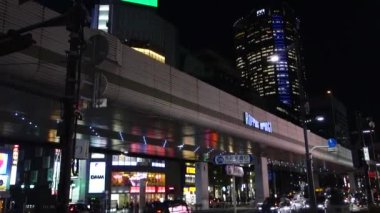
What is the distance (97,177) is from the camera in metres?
64.8

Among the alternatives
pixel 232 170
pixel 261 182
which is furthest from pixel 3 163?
pixel 261 182

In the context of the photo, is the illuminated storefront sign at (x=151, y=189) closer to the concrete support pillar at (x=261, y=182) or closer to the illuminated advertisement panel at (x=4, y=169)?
the concrete support pillar at (x=261, y=182)

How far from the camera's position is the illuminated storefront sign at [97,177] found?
213 feet

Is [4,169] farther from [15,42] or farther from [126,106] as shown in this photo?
[15,42]

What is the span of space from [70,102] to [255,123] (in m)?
26.9

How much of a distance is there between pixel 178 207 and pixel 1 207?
2143 cm

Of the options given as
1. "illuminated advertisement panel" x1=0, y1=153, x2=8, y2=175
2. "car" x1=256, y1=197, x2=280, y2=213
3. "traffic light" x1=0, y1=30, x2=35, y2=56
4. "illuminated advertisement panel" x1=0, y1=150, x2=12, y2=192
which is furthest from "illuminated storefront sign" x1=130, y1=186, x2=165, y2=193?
"traffic light" x1=0, y1=30, x2=35, y2=56

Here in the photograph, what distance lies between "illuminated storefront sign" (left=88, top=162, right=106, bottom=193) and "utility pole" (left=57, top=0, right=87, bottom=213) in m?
57.0

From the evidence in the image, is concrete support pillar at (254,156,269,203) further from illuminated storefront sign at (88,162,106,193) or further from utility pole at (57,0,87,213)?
utility pole at (57,0,87,213)

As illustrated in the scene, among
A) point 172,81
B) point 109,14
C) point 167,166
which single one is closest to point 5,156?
point 172,81

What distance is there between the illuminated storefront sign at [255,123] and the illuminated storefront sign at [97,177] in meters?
36.1

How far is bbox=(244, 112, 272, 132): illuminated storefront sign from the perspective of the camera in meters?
32.9

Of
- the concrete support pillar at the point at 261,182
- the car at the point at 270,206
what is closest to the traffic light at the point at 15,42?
the car at the point at 270,206

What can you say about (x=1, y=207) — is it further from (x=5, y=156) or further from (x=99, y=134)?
(x=99, y=134)
